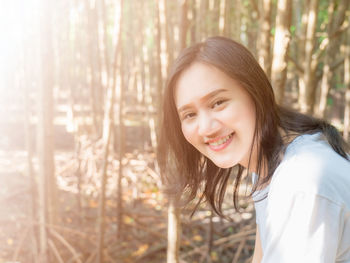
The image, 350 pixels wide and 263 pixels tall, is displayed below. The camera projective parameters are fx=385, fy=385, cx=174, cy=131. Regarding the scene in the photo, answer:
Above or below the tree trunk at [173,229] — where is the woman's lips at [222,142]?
above

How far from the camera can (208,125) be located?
1203mm

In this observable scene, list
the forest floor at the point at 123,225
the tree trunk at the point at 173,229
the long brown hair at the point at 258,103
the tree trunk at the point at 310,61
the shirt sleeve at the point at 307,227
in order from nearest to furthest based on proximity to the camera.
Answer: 1. the shirt sleeve at the point at 307,227
2. the long brown hair at the point at 258,103
3. the tree trunk at the point at 173,229
4. the forest floor at the point at 123,225
5. the tree trunk at the point at 310,61

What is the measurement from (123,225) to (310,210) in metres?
3.22

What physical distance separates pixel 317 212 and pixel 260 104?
0.43 m

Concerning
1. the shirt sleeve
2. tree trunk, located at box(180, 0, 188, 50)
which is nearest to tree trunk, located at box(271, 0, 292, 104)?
tree trunk, located at box(180, 0, 188, 50)

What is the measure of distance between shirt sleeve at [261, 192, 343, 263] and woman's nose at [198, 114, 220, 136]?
334 millimetres

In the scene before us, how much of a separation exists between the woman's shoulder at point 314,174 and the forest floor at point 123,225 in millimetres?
2065

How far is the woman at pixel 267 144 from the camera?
884 millimetres

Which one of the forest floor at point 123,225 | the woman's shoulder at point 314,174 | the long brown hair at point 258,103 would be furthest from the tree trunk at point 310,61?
the woman's shoulder at point 314,174

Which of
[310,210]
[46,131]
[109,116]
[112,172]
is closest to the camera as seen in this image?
[310,210]

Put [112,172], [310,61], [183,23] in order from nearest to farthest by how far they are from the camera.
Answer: [183,23] < [310,61] < [112,172]

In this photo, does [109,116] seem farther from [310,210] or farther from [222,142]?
[310,210]

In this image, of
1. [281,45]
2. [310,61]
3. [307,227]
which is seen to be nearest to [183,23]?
[281,45]

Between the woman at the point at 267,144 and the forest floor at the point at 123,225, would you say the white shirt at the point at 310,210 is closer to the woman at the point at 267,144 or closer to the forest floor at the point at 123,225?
the woman at the point at 267,144
